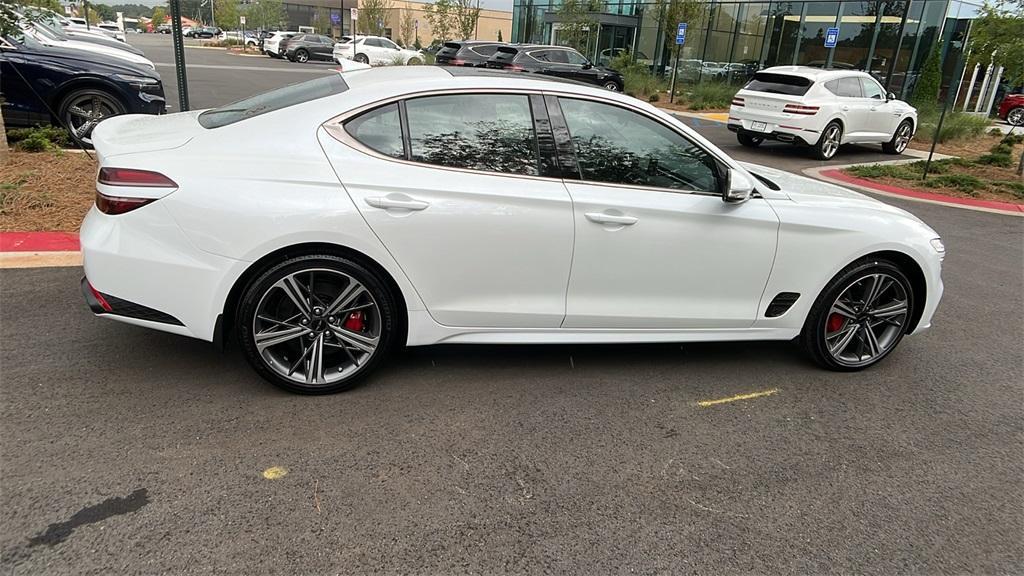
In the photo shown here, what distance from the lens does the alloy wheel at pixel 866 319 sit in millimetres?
4184

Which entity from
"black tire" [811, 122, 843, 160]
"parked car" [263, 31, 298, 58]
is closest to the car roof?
"black tire" [811, 122, 843, 160]

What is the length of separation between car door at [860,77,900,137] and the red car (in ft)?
38.4

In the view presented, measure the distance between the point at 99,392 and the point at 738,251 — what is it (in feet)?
11.2

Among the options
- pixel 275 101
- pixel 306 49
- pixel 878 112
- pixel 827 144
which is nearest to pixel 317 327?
pixel 275 101

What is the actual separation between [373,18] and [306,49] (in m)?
21.2

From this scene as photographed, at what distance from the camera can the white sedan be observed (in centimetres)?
319

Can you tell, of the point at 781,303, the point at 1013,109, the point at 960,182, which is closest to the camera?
the point at 781,303

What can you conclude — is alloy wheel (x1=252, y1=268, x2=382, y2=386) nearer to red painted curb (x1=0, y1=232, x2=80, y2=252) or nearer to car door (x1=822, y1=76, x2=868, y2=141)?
red painted curb (x1=0, y1=232, x2=80, y2=252)

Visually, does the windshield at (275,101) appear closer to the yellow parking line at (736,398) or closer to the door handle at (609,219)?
the door handle at (609,219)

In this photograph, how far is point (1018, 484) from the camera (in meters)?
3.22

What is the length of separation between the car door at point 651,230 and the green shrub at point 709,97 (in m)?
21.7

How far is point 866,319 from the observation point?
4.24 metres

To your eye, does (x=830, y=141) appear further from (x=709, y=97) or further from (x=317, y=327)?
(x=317, y=327)

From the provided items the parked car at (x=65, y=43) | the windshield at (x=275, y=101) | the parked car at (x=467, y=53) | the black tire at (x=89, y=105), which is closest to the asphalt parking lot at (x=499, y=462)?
the windshield at (x=275, y=101)
